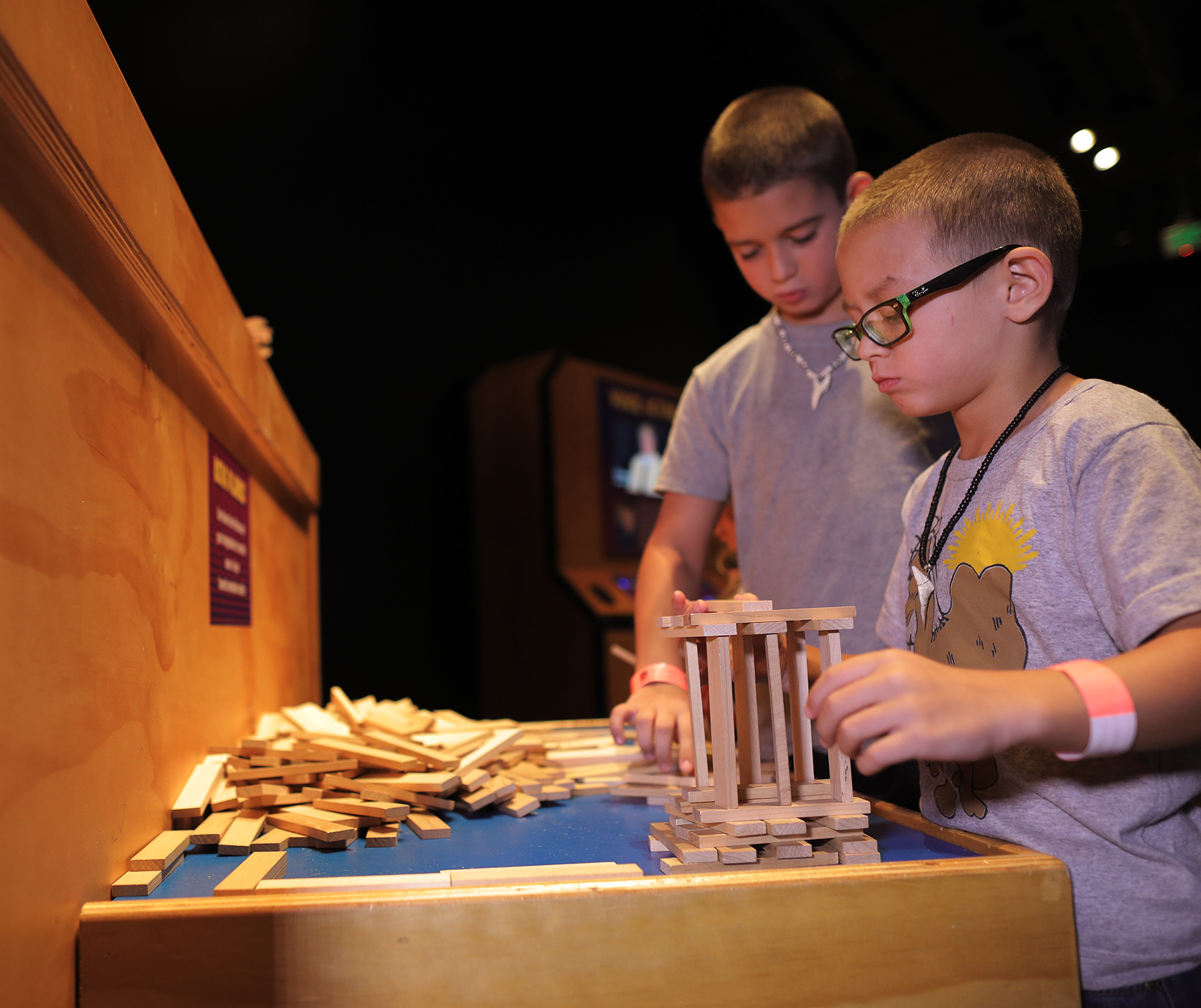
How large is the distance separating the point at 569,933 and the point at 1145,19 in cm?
567

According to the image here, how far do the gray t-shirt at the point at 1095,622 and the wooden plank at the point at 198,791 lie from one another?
86 cm

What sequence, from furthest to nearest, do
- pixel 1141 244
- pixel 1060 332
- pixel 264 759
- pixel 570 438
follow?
1. pixel 1141 244
2. pixel 570 438
3. pixel 264 759
4. pixel 1060 332

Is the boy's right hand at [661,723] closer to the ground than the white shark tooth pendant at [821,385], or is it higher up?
closer to the ground

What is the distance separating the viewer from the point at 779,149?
1513 millimetres

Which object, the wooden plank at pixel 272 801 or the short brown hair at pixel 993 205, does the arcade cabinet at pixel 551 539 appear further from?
the short brown hair at pixel 993 205

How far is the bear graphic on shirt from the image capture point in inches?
34.4

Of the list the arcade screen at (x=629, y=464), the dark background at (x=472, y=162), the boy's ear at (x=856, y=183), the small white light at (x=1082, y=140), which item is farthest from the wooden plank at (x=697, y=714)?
the small white light at (x=1082, y=140)

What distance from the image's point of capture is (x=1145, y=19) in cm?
457

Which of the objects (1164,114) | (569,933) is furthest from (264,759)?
(1164,114)

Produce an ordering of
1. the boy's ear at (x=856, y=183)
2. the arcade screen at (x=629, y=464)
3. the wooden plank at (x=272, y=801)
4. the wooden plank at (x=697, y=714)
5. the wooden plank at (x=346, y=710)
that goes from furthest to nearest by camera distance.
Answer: the arcade screen at (x=629, y=464)
the wooden plank at (x=346, y=710)
the boy's ear at (x=856, y=183)
the wooden plank at (x=272, y=801)
the wooden plank at (x=697, y=714)

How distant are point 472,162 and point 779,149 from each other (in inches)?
113

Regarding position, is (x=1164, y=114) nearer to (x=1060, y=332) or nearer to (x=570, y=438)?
(x=570, y=438)

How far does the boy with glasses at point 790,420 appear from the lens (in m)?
1.48

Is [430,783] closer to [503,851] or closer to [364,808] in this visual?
[364,808]
